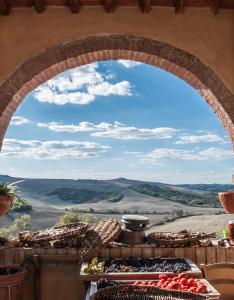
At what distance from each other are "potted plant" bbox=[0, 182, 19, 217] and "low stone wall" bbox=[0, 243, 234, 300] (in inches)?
19.0

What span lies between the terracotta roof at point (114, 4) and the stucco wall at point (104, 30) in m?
0.06

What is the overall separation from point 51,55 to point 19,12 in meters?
0.64

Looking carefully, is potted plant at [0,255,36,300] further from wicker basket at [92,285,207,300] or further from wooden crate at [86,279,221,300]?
wicker basket at [92,285,207,300]

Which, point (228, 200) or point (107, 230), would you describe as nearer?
point (228, 200)

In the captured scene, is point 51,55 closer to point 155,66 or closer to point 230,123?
point 155,66

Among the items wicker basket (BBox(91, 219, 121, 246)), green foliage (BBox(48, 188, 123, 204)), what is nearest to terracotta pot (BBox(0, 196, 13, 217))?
wicker basket (BBox(91, 219, 121, 246))

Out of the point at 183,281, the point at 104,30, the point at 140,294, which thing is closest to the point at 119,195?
the point at 104,30

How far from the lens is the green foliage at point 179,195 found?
32.7 feet

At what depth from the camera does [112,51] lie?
18.2 ft

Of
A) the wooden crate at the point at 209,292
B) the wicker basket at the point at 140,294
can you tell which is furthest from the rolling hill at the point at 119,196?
the wicker basket at the point at 140,294

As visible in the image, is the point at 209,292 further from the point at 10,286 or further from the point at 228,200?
the point at 10,286

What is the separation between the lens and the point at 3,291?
470cm

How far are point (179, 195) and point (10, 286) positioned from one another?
6081mm

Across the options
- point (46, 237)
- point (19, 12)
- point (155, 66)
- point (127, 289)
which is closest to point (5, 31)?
point (19, 12)
